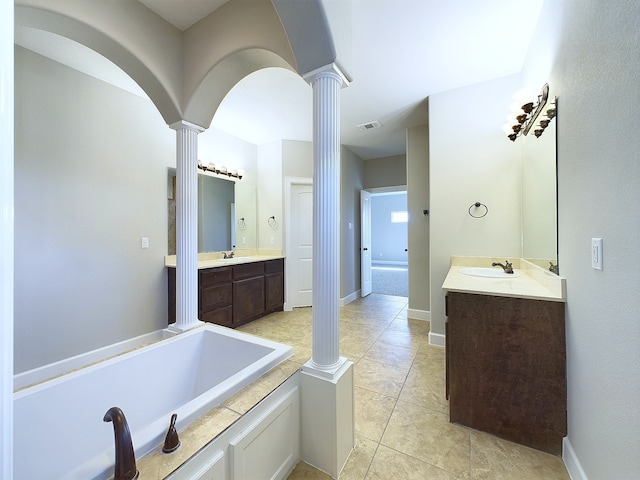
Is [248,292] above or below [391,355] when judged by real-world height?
above

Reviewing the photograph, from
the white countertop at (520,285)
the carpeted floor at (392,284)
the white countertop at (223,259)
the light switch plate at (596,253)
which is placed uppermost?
the light switch plate at (596,253)

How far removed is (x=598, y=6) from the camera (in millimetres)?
1090

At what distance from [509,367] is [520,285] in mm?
537

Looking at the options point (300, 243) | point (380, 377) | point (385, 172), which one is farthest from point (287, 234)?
point (380, 377)

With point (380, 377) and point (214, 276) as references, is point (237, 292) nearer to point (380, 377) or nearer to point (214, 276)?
point (214, 276)

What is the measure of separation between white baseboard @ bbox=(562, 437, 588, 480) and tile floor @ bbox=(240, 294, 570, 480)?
4 centimetres

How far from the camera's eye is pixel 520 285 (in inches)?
68.6

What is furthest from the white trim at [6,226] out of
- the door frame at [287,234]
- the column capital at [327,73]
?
the door frame at [287,234]

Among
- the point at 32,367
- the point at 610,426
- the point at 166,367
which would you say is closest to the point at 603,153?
the point at 610,426

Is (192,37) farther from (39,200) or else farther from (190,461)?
(190,461)

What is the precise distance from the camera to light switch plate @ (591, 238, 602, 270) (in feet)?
3.57

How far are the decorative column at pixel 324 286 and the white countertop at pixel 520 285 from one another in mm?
824

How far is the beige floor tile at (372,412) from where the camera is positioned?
165cm

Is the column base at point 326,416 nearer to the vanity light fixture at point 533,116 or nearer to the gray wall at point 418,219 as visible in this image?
the vanity light fixture at point 533,116
